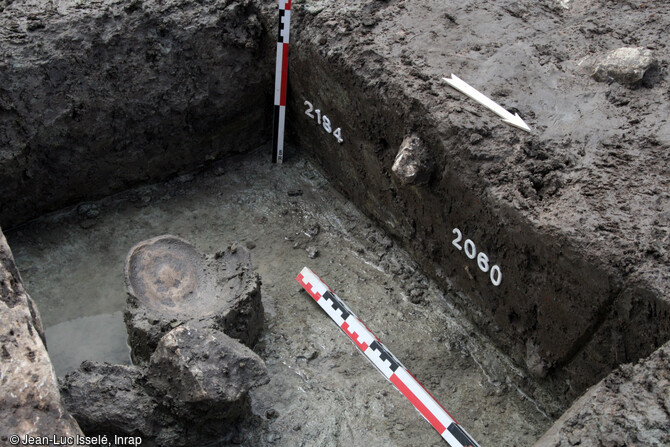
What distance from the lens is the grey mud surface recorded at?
353 cm

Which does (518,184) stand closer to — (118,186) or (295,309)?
(295,309)

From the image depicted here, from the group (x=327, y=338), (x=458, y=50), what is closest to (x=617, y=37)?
(x=458, y=50)

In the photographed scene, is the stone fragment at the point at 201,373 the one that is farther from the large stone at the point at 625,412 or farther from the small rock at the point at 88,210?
the small rock at the point at 88,210

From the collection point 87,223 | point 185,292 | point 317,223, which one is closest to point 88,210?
point 87,223

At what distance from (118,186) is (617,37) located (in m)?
3.16

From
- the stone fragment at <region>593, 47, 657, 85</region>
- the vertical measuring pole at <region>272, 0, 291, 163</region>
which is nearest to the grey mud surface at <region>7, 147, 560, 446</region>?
A: the vertical measuring pole at <region>272, 0, 291, 163</region>

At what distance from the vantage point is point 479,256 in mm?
3646

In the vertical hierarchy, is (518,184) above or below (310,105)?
above

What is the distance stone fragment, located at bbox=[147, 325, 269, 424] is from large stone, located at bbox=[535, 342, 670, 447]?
48.9 inches

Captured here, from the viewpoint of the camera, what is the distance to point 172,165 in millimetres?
4785

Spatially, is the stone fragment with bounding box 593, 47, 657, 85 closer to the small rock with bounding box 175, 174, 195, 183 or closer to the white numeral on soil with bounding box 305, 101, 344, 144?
the white numeral on soil with bounding box 305, 101, 344, 144

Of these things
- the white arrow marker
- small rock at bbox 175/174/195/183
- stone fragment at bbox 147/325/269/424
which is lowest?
small rock at bbox 175/174/195/183

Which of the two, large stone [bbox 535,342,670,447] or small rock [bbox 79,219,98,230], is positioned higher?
large stone [bbox 535,342,670,447]

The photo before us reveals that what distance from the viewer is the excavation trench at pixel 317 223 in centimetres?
341
